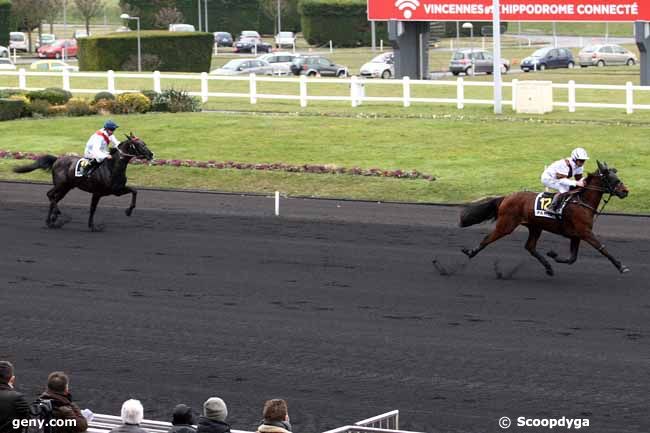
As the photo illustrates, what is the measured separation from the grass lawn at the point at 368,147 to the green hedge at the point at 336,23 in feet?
153

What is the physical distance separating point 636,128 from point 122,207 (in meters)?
13.2

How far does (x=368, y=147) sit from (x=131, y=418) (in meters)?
22.7

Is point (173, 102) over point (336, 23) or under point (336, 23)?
under

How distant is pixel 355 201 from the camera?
84.2 feet

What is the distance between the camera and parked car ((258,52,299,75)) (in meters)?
58.5

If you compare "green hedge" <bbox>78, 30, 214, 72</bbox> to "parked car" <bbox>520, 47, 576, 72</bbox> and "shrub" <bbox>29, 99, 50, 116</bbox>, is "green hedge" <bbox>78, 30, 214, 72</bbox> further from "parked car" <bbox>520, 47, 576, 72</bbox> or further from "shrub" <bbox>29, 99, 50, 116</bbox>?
"shrub" <bbox>29, 99, 50, 116</bbox>

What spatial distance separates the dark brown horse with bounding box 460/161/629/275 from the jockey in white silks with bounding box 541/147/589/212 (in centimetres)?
14

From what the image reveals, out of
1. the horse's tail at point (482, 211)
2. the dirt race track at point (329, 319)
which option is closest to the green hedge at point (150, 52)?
the dirt race track at point (329, 319)

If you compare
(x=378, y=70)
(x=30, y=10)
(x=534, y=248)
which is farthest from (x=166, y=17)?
(x=534, y=248)

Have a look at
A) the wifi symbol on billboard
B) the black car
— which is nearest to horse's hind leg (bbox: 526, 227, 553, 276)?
the wifi symbol on billboard

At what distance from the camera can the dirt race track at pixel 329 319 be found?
12.5 meters

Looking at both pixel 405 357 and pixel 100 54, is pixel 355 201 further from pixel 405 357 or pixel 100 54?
pixel 100 54

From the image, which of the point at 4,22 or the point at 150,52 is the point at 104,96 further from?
the point at 4,22

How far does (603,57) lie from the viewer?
63594 mm
